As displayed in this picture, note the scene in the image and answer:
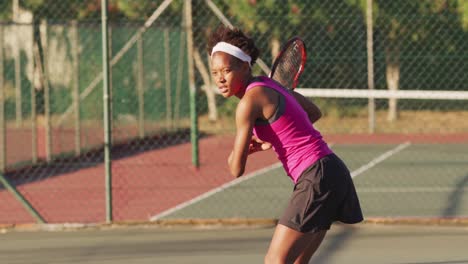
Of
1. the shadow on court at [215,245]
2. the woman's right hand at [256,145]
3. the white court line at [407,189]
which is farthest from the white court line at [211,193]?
the woman's right hand at [256,145]

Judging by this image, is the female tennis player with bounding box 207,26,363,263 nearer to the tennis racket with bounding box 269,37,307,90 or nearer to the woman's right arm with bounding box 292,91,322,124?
the woman's right arm with bounding box 292,91,322,124

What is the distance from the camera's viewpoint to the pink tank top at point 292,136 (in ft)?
17.1

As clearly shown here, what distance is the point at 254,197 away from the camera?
11.8 m

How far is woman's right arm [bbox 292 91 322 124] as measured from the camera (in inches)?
219

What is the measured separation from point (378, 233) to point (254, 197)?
2861 mm

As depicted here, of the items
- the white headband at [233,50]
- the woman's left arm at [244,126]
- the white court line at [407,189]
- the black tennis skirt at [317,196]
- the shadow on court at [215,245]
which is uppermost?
the white headband at [233,50]

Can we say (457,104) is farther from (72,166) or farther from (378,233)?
(378,233)

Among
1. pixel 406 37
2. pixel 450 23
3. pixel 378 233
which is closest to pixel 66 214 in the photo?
pixel 378 233

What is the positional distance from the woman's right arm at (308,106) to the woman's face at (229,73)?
36 centimetres

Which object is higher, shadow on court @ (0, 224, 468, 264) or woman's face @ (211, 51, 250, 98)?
woman's face @ (211, 51, 250, 98)

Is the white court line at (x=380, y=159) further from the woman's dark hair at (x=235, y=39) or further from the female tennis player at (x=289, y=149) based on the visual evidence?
the woman's dark hair at (x=235, y=39)

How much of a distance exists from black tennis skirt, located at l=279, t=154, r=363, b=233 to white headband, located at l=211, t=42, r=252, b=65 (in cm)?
61

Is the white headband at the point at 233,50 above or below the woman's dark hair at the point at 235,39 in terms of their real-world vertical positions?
below

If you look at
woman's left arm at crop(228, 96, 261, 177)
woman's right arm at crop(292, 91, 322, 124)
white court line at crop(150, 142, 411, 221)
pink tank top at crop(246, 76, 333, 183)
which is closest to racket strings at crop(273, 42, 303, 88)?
woman's right arm at crop(292, 91, 322, 124)
